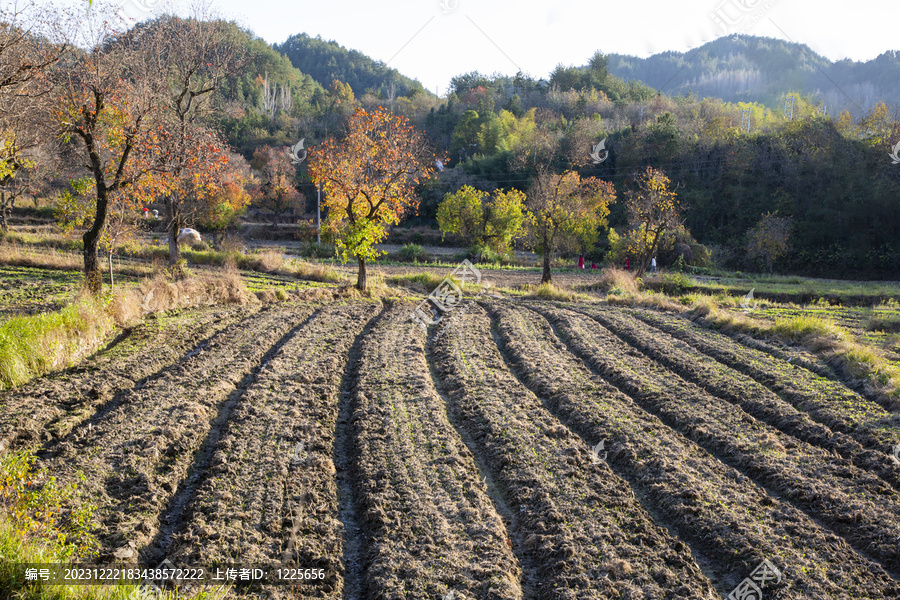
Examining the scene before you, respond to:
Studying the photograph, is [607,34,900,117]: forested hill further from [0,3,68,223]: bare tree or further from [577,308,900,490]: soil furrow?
[0,3,68,223]: bare tree

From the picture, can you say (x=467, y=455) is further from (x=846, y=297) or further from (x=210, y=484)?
(x=846, y=297)

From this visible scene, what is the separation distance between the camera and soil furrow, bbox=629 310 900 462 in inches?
360

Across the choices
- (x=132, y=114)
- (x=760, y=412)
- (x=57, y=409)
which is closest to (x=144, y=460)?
(x=57, y=409)

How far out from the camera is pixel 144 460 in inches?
283

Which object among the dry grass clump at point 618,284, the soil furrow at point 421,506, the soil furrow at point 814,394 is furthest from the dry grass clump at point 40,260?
the dry grass clump at point 618,284

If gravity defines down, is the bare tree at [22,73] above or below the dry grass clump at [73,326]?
above

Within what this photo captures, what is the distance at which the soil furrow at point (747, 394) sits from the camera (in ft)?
27.6

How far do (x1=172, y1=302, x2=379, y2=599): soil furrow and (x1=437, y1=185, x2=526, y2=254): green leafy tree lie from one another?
31622 millimetres

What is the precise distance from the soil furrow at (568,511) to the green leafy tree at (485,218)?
1230 inches

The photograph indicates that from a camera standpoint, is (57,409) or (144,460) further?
(57,409)

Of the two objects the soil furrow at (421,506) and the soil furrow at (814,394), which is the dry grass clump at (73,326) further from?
the soil furrow at (814,394)

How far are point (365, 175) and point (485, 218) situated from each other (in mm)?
22555

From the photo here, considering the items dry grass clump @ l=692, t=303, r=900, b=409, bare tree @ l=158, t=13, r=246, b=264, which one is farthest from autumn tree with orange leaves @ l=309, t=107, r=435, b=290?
dry grass clump @ l=692, t=303, r=900, b=409

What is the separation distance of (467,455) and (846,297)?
2786 cm
